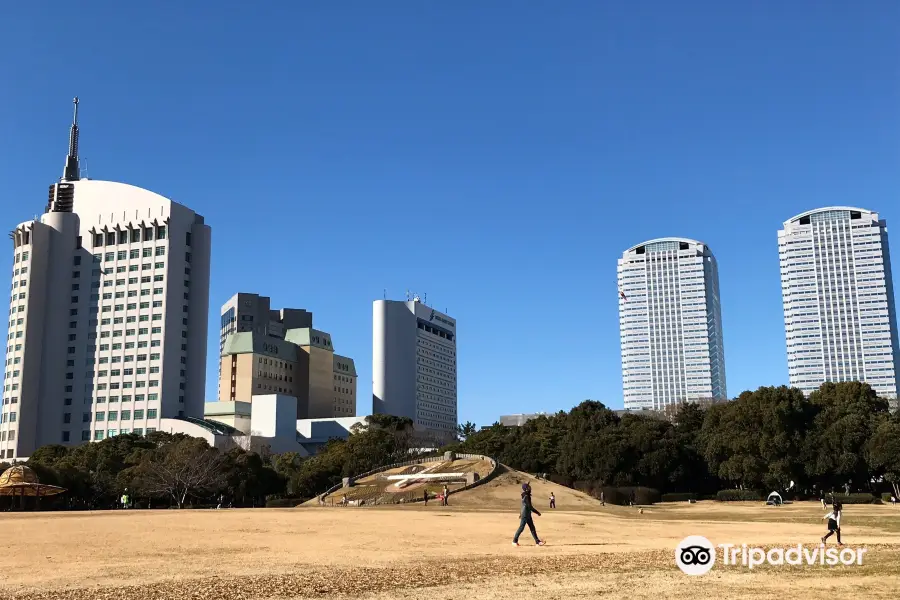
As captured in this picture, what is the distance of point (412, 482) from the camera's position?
83500 millimetres

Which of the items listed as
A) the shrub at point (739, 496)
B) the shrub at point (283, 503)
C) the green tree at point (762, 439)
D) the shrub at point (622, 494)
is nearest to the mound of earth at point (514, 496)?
the shrub at point (622, 494)

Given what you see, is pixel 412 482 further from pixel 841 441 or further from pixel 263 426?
pixel 263 426

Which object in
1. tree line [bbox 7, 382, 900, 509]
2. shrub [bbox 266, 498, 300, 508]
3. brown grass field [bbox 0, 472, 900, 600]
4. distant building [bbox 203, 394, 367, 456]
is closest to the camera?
brown grass field [bbox 0, 472, 900, 600]

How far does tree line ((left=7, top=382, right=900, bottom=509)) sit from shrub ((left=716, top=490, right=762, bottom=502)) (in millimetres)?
2172

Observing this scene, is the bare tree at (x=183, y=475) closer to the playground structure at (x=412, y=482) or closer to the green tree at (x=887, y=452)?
the playground structure at (x=412, y=482)

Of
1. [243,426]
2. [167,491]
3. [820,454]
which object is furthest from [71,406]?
[820,454]

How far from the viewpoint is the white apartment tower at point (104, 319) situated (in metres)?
167

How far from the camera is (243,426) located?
182750mm

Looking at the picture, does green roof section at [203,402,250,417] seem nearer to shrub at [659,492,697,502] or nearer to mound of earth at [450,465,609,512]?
mound of earth at [450,465,609,512]

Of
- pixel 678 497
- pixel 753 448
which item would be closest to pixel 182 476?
pixel 678 497

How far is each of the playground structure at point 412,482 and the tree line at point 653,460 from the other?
23.4 ft

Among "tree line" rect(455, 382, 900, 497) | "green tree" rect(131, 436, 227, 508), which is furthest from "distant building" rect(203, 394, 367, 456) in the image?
"tree line" rect(455, 382, 900, 497)

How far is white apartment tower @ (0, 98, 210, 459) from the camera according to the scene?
167m

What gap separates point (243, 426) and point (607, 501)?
124 meters
